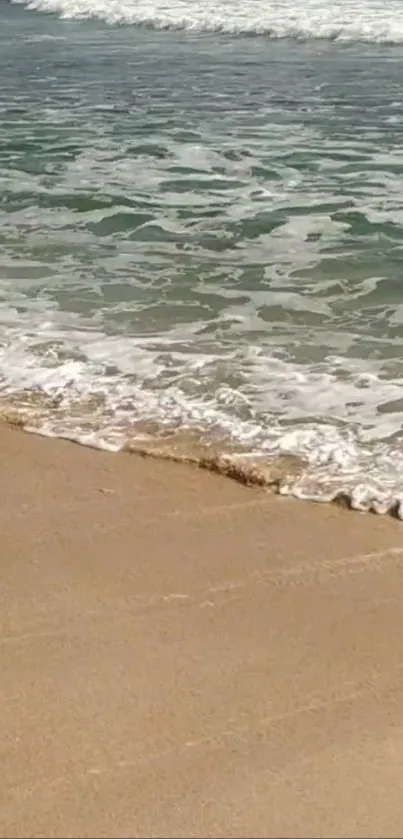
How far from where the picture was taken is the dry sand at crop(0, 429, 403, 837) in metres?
2.37

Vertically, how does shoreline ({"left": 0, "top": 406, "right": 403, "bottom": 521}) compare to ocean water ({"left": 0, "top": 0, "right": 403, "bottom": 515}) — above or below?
above

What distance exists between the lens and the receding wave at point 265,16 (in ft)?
60.8

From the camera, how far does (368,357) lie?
5102mm

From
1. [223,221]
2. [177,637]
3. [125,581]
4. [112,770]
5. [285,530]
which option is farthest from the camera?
[223,221]

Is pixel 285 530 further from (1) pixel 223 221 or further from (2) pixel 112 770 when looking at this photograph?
(1) pixel 223 221

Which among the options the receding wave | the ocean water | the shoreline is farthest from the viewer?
the receding wave

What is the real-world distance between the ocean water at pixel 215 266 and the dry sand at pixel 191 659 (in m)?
0.37

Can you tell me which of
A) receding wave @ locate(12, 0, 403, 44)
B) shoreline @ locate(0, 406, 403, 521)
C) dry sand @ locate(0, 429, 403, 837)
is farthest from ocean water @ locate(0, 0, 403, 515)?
receding wave @ locate(12, 0, 403, 44)

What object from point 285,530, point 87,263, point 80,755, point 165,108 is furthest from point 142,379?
point 165,108

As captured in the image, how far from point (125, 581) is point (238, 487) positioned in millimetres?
743

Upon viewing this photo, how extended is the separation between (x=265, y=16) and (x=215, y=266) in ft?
50.7

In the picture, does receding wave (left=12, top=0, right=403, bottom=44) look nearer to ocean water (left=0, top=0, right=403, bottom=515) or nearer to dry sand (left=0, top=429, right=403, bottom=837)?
ocean water (left=0, top=0, right=403, bottom=515)

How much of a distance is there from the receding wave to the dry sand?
594 inches

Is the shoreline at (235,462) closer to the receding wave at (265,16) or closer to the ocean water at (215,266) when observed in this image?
the ocean water at (215,266)
